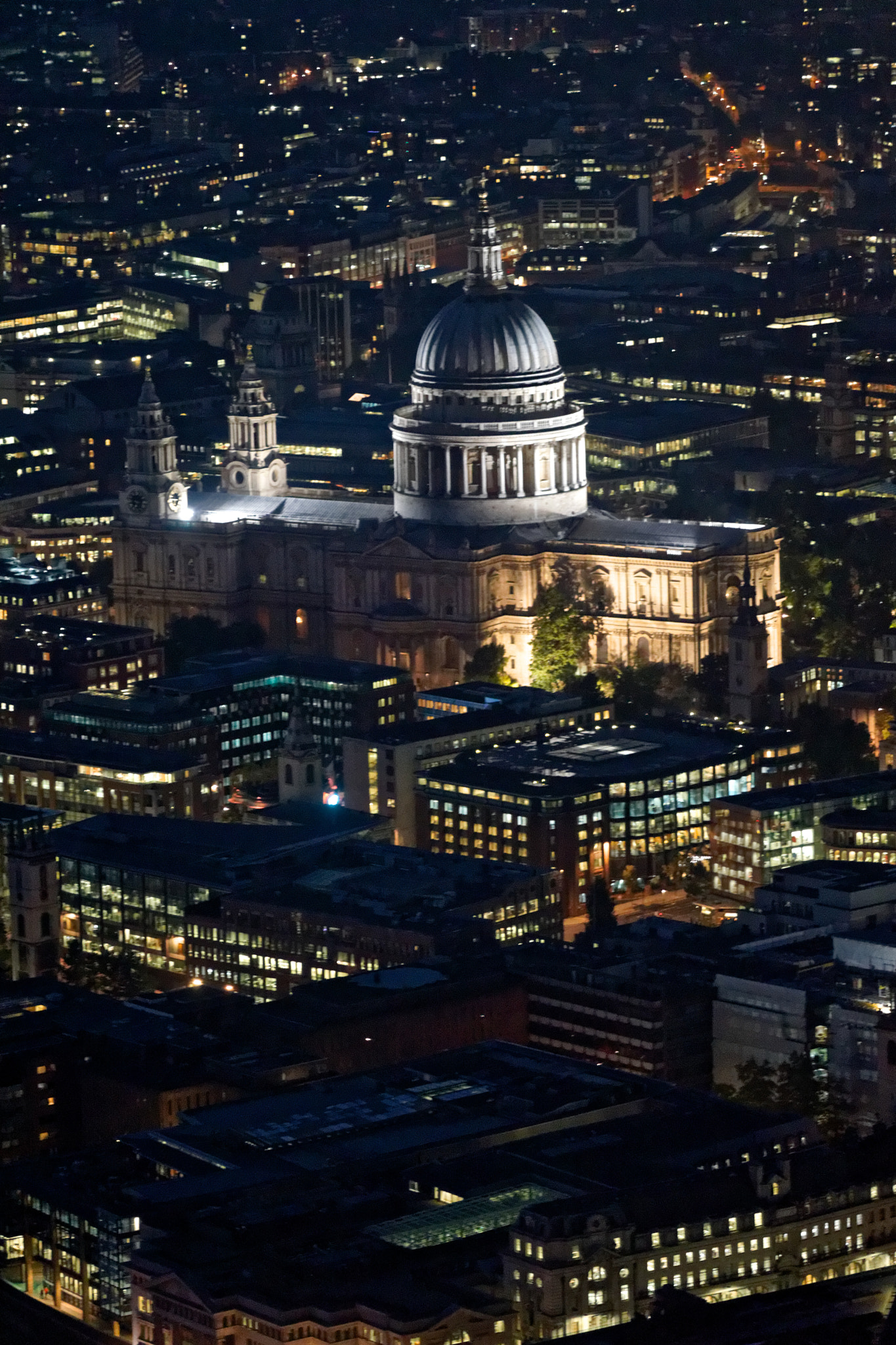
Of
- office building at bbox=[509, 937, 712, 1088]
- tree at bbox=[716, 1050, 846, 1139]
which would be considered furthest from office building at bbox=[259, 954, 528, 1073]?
tree at bbox=[716, 1050, 846, 1139]

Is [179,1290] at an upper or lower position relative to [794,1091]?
upper

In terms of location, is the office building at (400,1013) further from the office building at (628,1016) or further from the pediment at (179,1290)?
the pediment at (179,1290)

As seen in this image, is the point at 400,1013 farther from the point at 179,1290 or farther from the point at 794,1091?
the point at 179,1290

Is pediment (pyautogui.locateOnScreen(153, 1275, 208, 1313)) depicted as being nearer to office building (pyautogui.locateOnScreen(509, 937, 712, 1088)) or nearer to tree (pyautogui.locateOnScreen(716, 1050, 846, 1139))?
tree (pyautogui.locateOnScreen(716, 1050, 846, 1139))

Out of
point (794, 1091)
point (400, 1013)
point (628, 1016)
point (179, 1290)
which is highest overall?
point (400, 1013)

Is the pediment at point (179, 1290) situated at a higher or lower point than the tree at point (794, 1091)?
higher

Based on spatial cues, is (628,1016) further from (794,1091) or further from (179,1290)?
(179,1290)

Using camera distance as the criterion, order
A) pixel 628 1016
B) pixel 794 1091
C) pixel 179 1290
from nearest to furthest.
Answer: pixel 179 1290, pixel 794 1091, pixel 628 1016

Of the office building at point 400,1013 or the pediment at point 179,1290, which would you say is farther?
the office building at point 400,1013

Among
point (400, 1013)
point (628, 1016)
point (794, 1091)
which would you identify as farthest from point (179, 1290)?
point (628, 1016)

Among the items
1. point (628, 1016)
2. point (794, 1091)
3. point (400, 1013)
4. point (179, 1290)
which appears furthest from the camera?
point (628, 1016)

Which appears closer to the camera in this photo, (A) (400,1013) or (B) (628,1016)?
(A) (400,1013)

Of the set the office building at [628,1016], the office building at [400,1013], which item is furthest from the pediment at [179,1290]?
the office building at [628,1016]
